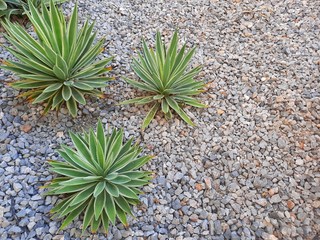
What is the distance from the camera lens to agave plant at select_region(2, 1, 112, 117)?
8.90 feet

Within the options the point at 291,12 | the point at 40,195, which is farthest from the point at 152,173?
the point at 291,12

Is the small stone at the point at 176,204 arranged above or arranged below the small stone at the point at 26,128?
below

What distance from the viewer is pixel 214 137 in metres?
2.85

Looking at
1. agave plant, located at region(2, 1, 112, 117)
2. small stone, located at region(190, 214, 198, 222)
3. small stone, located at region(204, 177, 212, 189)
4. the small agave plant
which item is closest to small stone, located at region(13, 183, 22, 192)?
the small agave plant

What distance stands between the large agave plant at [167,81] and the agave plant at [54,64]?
304mm

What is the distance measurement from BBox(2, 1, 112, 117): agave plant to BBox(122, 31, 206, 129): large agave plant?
1.00 feet

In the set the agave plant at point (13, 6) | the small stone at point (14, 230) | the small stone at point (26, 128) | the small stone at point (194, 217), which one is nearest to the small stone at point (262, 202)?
the small stone at point (194, 217)

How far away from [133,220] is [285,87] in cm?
168

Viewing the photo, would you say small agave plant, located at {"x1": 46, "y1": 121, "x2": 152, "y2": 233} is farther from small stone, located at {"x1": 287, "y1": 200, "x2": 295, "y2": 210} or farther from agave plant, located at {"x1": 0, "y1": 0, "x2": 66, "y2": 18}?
agave plant, located at {"x1": 0, "y1": 0, "x2": 66, "y2": 18}

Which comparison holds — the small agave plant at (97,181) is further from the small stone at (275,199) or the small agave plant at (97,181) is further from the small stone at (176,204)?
the small stone at (275,199)

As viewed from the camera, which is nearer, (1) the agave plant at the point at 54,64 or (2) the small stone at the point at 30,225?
(2) the small stone at the point at 30,225

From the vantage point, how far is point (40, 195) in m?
2.42

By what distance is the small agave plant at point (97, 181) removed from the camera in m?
2.25

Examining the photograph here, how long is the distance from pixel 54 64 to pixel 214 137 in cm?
128
